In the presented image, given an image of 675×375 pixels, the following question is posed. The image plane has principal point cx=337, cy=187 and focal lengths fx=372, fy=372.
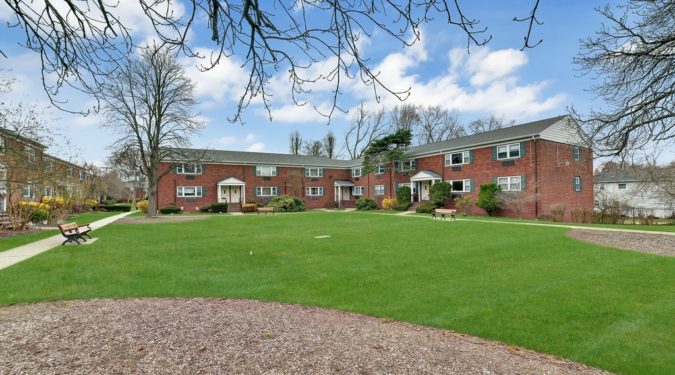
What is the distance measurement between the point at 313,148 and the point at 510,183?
45.5 metres

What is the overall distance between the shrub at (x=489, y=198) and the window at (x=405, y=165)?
32.7 ft

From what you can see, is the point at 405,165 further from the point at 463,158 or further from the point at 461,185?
the point at 461,185

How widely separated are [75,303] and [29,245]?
872 cm

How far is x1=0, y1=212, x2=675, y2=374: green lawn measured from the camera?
5188 millimetres

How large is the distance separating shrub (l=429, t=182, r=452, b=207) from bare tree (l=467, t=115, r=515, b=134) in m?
28.3

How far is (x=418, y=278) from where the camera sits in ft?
26.7

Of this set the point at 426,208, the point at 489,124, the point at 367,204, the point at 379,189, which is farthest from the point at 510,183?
the point at 489,124

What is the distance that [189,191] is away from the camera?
3747 cm

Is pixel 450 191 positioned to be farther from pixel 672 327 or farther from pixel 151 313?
pixel 151 313

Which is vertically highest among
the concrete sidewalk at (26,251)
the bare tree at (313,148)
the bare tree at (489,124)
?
the bare tree at (489,124)

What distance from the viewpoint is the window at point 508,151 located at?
2752 centimetres

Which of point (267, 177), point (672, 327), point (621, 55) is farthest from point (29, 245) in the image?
point (267, 177)

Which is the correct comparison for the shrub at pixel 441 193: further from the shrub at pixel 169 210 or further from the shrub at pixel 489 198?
the shrub at pixel 169 210

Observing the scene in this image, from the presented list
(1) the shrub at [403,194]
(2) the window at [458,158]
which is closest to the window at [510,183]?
(2) the window at [458,158]
